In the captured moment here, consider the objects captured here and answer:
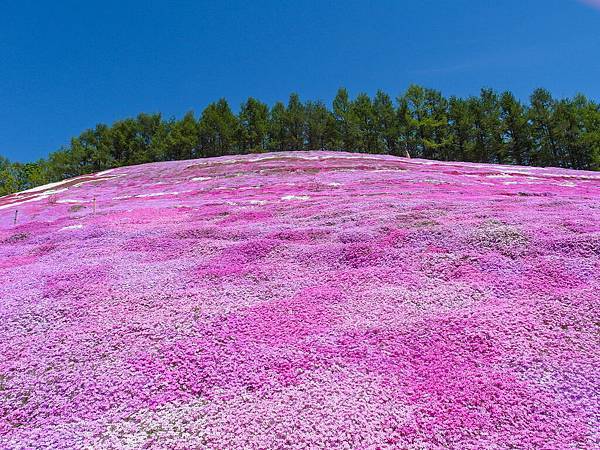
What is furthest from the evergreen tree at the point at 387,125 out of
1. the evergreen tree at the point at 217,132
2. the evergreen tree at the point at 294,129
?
the evergreen tree at the point at 217,132

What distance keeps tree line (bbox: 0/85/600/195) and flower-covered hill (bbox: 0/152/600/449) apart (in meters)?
52.9

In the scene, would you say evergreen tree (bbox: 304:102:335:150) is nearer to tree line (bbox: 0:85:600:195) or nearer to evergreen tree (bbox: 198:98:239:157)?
tree line (bbox: 0:85:600:195)

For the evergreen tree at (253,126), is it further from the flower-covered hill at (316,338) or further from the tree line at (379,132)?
the flower-covered hill at (316,338)

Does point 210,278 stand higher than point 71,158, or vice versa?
point 71,158

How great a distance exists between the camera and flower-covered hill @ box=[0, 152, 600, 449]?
276 centimetres

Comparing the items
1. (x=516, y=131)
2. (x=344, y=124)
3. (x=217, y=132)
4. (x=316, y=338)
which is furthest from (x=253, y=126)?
(x=316, y=338)

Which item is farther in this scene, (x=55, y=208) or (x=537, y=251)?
(x=55, y=208)

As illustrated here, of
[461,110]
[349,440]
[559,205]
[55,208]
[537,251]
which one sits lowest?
[349,440]

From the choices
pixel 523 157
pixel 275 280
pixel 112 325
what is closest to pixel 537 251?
pixel 275 280

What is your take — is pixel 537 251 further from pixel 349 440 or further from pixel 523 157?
pixel 523 157

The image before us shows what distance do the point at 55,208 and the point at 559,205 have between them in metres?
17.0

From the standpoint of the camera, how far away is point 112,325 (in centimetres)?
425

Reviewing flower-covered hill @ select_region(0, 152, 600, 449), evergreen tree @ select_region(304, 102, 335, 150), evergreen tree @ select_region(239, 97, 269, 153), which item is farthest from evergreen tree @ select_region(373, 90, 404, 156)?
flower-covered hill @ select_region(0, 152, 600, 449)

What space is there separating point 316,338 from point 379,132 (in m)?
61.2
